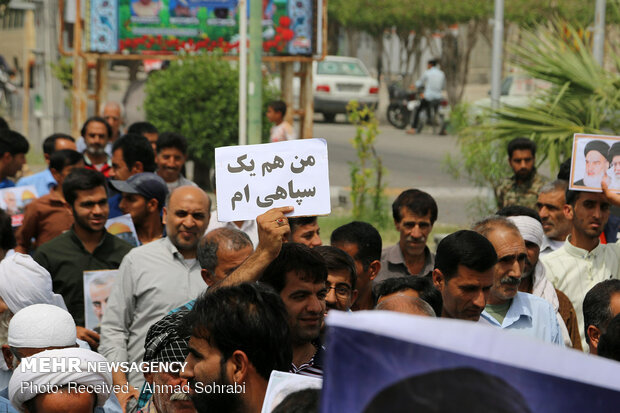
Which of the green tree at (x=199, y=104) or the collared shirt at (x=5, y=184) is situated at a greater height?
the green tree at (x=199, y=104)

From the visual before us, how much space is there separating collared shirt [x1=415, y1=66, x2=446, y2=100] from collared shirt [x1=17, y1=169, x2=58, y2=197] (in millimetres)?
16980

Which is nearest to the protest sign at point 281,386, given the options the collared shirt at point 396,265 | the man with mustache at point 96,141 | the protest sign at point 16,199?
the collared shirt at point 396,265

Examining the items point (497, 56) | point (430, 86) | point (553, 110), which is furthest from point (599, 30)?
point (430, 86)

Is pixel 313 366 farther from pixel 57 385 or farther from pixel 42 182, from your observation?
pixel 42 182

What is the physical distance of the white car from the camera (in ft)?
90.2

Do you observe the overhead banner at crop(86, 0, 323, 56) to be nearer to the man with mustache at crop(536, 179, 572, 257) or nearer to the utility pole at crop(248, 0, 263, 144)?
the utility pole at crop(248, 0, 263, 144)

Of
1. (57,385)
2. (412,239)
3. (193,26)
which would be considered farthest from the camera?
(193,26)

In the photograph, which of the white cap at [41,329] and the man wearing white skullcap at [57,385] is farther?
the white cap at [41,329]

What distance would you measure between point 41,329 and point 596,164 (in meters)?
3.52

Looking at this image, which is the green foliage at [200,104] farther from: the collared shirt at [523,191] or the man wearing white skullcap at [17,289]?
the man wearing white skullcap at [17,289]

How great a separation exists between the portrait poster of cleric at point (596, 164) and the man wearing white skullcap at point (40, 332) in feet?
10.6

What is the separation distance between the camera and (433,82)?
2436 centimetres

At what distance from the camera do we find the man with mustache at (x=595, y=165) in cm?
596

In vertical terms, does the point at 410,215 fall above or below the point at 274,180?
below
